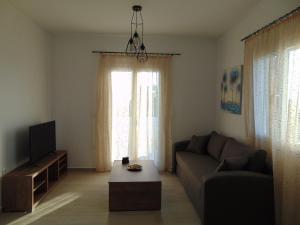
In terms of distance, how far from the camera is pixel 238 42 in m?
4.08

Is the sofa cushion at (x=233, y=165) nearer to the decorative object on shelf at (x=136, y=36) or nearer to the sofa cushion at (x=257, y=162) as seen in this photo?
the sofa cushion at (x=257, y=162)

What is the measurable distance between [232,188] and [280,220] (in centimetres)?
63

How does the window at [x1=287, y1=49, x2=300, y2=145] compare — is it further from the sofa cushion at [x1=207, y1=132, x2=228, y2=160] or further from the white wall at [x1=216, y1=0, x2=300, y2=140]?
the sofa cushion at [x1=207, y1=132, x2=228, y2=160]

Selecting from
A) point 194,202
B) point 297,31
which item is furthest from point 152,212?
point 297,31

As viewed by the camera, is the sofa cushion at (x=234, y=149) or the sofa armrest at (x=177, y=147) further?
the sofa armrest at (x=177, y=147)

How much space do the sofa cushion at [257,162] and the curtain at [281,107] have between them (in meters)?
0.11

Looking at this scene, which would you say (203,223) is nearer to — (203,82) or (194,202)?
(194,202)

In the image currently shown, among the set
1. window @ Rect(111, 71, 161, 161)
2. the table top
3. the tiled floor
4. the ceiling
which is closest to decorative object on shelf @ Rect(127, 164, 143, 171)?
the table top

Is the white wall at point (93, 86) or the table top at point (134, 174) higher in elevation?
the white wall at point (93, 86)

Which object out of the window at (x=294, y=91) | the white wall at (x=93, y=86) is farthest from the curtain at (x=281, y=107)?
the white wall at (x=93, y=86)

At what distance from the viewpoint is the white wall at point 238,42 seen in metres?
2.92

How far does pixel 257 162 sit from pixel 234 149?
705 mm

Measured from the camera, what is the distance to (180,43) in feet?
16.6

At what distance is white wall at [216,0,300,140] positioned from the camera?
2.92 m
